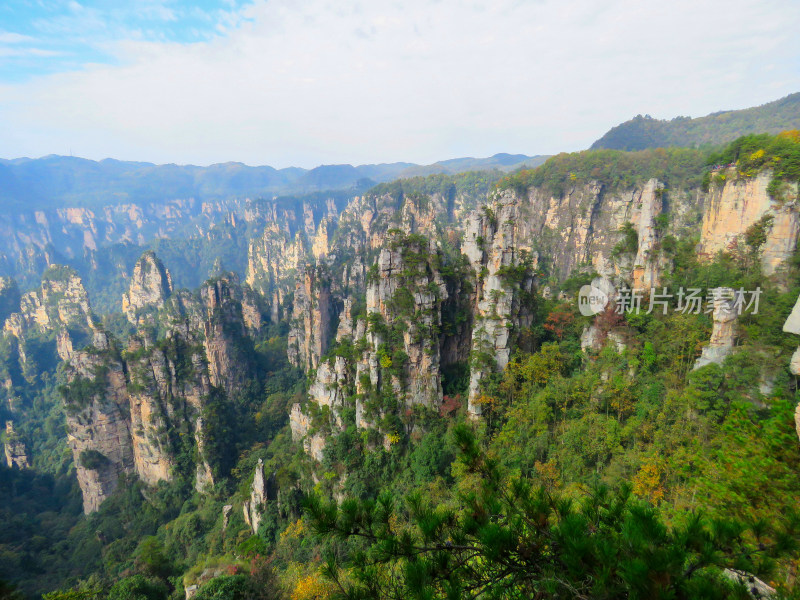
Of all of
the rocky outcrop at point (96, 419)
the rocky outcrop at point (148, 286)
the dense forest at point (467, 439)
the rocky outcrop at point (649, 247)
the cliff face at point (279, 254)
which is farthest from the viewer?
the cliff face at point (279, 254)

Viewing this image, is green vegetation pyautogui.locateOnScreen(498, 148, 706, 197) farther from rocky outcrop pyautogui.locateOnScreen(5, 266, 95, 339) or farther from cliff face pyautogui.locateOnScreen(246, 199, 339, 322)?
rocky outcrop pyautogui.locateOnScreen(5, 266, 95, 339)

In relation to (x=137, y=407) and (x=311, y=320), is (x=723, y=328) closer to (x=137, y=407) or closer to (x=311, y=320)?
(x=311, y=320)

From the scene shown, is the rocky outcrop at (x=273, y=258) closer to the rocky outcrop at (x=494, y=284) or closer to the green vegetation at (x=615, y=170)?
the green vegetation at (x=615, y=170)

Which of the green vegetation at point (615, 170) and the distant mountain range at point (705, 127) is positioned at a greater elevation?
the distant mountain range at point (705, 127)

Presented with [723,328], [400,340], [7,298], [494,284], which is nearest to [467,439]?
[723,328]

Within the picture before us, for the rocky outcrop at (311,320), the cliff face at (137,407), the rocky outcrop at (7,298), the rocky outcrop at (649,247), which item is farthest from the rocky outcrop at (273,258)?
the rocky outcrop at (649,247)

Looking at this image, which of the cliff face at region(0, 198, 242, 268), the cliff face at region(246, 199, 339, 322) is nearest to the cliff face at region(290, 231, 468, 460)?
the cliff face at region(246, 199, 339, 322)
